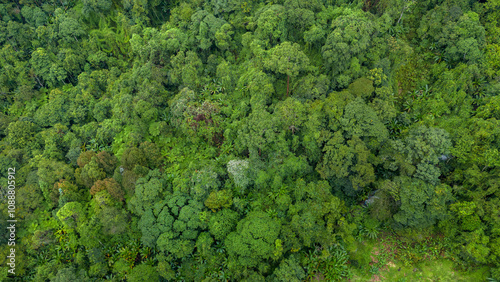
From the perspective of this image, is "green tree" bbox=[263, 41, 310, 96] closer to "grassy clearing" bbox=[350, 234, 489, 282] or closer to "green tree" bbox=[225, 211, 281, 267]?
"green tree" bbox=[225, 211, 281, 267]

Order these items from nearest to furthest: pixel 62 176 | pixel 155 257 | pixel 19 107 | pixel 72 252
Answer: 1. pixel 155 257
2. pixel 72 252
3. pixel 62 176
4. pixel 19 107

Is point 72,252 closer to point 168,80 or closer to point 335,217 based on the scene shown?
point 168,80

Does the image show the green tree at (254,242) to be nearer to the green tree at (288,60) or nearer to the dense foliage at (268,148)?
the dense foliage at (268,148)

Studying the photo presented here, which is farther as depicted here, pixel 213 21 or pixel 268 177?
pixel 213 21

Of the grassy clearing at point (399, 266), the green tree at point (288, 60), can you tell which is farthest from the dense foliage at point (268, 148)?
the grassy clearing at point (399, 266)

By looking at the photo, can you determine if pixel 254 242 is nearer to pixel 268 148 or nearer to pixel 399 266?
pixel 268 148

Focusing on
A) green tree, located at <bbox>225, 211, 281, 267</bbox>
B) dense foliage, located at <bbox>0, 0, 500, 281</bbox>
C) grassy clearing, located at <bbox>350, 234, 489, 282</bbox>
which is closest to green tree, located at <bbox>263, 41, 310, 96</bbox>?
dense foliage, located at <bbox>0, 0, 500, 281</bbox>

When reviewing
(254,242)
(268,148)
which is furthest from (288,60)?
(254,242)

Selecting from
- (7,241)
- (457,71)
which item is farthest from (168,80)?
(457,71)
